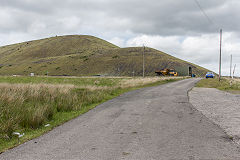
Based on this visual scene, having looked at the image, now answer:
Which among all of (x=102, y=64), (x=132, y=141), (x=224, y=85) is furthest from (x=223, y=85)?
(x=102, y=64)

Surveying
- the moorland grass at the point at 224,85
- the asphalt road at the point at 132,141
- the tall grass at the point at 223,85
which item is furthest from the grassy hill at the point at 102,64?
the asphalt road at the point at 132,141

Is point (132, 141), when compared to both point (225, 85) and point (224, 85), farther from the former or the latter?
point (224, 85)

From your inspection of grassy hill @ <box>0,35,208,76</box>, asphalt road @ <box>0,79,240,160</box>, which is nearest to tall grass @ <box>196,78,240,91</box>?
asphalt road @ <box>0,79,240,160</box>

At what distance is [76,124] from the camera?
7.62m

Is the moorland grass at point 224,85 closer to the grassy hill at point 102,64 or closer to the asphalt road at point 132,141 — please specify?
the asphalt road at point 132,141

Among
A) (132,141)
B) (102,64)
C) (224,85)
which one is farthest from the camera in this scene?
(102,64)

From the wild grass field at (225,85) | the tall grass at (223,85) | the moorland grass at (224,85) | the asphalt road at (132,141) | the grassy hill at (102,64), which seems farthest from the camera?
the grassy hill at (102,64)

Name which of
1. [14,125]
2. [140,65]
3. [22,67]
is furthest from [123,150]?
[22,67]

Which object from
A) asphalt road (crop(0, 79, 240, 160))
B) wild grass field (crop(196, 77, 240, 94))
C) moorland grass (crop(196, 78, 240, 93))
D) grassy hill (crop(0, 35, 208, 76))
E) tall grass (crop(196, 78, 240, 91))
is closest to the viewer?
asphalt road (crop(0, 79, 240, 160))

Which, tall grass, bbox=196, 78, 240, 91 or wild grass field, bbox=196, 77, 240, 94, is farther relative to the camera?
tall grass, bbox=196, 78, 240, 91

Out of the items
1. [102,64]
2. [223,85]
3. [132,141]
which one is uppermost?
[102,64]

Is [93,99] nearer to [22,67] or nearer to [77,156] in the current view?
[77,156]

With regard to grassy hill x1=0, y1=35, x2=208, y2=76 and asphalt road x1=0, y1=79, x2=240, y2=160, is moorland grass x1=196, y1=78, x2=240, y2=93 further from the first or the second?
grassy hill x1=0, y1=35, x2=208, y2=76

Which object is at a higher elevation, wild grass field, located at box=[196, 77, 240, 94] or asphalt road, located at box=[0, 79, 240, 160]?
wild grass field, located at box=[196, 77, 240, 94]
